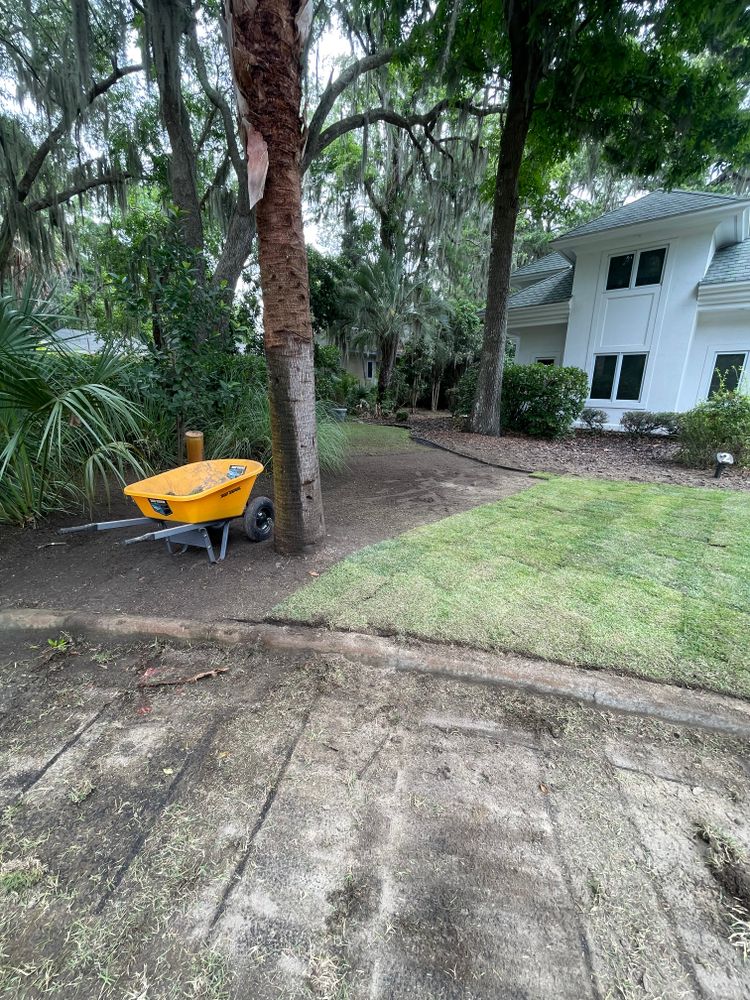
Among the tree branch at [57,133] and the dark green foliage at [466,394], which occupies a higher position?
the tree branch at [57,133]

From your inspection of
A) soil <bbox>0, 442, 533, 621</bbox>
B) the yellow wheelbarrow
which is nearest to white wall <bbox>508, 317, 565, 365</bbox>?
soil <bbox>0, 442, 533, 621</bbox>

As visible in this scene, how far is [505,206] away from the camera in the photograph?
27.1 ft

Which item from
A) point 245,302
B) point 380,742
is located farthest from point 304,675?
point 245,302

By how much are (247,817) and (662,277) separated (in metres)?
13.8

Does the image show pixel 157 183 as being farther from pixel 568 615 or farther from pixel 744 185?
pixel 744 185

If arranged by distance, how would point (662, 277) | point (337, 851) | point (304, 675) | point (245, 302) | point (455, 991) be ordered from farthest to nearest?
point (662, 277), point (245, 302), point (304, 675), point (337, 851), point (455, 991)

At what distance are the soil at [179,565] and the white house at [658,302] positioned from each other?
9.45 metres

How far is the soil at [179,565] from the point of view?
103 inches

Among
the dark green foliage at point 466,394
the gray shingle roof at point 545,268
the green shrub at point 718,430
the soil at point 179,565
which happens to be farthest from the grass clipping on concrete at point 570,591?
the gray shingle roof at point 545,268

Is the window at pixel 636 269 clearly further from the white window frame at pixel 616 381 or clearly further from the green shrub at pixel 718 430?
the green shrub at pixel 718 430

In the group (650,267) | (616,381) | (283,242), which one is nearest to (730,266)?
(650,267)

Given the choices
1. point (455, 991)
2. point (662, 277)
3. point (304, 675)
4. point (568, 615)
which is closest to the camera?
point (455, 991)

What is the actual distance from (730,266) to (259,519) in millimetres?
12952

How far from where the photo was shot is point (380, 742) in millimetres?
1646
